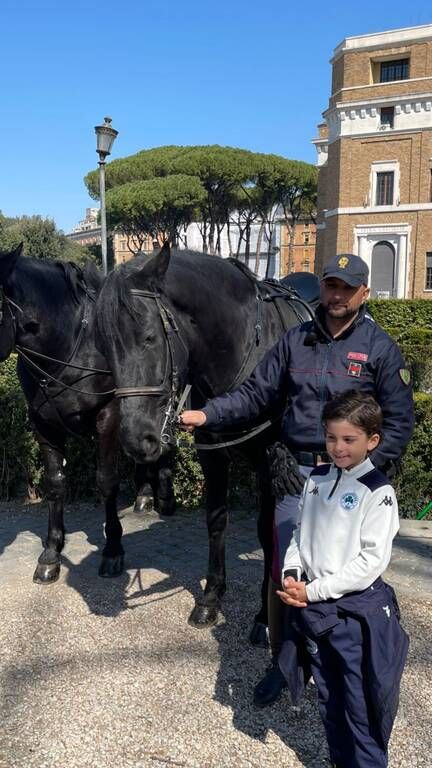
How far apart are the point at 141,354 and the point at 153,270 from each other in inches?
15.4

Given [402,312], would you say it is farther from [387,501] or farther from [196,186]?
[387,501]

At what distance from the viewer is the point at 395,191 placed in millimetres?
35344

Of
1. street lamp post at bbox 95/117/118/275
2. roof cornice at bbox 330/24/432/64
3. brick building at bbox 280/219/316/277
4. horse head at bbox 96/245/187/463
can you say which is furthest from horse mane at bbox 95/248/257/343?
brick building at bbox 280/219/316/277

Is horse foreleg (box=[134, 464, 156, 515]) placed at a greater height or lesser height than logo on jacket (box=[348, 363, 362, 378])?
lesser

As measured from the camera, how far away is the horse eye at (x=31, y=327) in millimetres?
3986

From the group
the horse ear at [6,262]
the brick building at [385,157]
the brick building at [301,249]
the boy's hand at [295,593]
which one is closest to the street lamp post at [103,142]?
the horse ear at [6,262]

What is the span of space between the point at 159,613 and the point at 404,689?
1.57 m

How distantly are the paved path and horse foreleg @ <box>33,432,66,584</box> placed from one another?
12 cm

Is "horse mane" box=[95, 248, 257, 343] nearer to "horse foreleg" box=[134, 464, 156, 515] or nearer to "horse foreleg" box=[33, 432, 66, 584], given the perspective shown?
"horse foreleg" box=[33, 432, 66, 584]

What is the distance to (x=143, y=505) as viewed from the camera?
19.5 ft

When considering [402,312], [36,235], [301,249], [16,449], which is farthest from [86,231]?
[16,449]

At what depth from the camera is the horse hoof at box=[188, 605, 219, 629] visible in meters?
3.58

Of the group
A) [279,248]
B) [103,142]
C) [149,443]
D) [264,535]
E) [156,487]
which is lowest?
[156,487]

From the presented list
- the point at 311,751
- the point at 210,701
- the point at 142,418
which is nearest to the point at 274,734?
the point at 311,751
